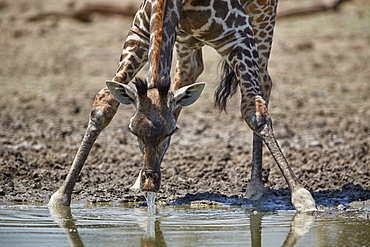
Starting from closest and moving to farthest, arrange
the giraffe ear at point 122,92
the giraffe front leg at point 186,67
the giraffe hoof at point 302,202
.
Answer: the giraffe ear at point 122,92, the giraffe hoof at point 302,202, the giraffe front leg at point 186,67

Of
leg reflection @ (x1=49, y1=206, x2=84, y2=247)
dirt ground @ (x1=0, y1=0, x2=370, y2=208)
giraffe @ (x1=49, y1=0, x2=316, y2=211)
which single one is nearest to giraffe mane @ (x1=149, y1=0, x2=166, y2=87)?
giraffe @ (x1=49, y1=0, x2=316, y2=211)

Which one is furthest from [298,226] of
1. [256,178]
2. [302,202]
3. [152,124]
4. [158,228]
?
[256,178]

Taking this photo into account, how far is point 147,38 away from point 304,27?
30.8 ft

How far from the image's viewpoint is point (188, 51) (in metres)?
7.31

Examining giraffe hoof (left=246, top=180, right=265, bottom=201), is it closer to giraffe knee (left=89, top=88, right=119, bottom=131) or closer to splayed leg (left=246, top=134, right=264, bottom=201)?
splayed leg (left=246, top=134, right=264, bottom=201)

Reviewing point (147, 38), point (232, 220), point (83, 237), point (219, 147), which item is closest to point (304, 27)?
point (219, 147)

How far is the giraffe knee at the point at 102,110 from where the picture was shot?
593cm

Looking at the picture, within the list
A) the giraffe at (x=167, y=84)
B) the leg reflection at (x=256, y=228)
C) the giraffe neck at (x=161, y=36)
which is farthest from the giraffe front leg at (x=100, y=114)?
the leg reflection at (x=256, y=228)

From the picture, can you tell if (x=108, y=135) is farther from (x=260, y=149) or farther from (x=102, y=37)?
(x=102, y=37)

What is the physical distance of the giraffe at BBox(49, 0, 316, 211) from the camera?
5.23 metres

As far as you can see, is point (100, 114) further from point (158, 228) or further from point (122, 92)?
point (158, 228)

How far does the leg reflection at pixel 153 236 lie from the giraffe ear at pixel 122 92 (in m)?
1.02

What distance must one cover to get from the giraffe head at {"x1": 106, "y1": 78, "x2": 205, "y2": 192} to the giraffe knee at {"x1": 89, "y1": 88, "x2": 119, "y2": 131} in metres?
0.58

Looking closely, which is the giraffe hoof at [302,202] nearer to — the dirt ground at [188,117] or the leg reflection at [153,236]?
the dirt ground at [188,117]
